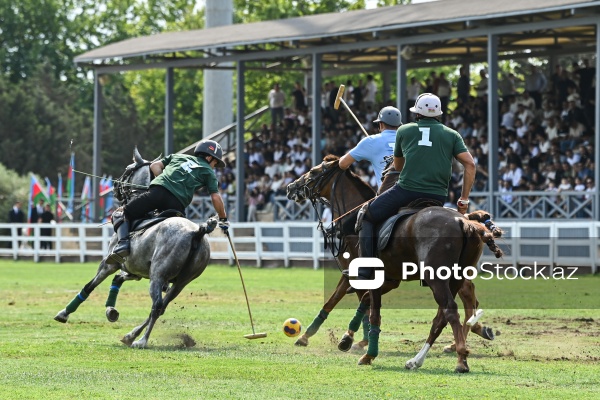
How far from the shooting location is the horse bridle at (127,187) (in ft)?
53.9

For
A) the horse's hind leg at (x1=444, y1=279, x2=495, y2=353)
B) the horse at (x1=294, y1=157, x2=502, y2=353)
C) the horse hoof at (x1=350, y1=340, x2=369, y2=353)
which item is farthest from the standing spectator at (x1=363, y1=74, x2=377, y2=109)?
the horse hoof at (x1=350, y1=340, x2=369, y2=353)

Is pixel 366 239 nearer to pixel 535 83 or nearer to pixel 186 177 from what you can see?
pixel 186 177

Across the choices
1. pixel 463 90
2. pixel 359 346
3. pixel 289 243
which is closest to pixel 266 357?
pixel 359 346

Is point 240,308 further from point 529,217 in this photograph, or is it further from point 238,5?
point 238,5

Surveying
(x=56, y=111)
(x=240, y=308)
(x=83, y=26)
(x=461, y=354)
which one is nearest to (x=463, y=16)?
(x=240, y=308)

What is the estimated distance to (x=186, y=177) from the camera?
1548 centimetres

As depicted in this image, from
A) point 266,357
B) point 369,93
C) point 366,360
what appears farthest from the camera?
point 369,93

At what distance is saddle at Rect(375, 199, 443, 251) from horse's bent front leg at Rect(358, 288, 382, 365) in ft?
1.72

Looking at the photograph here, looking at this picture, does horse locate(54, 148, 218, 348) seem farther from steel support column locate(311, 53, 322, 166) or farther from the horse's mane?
steel support column locate(311, 53, 322, 166)

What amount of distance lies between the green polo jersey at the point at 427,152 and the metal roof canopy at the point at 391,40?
17.1 m

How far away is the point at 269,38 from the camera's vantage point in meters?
37.8

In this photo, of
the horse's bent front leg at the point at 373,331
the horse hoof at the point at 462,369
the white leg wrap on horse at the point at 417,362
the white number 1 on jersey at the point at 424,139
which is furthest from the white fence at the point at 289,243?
the horse hoof at the point at 462,369

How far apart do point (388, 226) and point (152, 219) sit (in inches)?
147

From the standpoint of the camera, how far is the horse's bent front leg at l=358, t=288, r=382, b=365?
41.8ft
